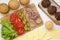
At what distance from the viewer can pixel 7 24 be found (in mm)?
1521

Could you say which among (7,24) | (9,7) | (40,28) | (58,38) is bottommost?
(58,38)

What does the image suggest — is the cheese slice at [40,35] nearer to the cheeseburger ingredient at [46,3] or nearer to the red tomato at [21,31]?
the red tomato at [21,31]

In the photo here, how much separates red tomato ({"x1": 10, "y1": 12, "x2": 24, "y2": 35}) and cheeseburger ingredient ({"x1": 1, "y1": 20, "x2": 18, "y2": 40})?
0.03 metres

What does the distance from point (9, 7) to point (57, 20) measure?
1.12ft

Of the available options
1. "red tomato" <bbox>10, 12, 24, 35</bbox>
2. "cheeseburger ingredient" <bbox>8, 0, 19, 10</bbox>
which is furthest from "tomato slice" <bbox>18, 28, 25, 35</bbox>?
"cheeseburger ingredient" <bbox>8, 0, 19, 10</bbox>

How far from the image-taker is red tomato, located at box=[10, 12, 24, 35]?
1.53m

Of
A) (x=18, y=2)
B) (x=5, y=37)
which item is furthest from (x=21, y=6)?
(x=5, y=37)

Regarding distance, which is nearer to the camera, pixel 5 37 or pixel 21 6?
pixel 5 37

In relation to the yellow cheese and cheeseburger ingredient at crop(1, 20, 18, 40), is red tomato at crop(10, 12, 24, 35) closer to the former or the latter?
cheeseburger ingredient at crop(1, 20, 18, 40)

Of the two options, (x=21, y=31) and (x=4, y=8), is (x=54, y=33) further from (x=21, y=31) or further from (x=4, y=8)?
(x=4, y=8)

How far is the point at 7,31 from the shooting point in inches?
59.1

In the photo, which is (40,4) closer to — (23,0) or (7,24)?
(23,0)

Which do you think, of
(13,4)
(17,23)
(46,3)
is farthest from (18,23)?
(46,3)

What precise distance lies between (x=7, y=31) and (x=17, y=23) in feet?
0.30
